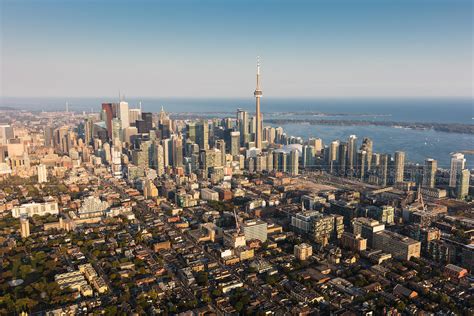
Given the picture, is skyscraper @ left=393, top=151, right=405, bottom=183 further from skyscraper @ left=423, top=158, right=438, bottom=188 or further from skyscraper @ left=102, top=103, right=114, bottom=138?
skyscraper @ left=102, top=103, right=114, bottom=138

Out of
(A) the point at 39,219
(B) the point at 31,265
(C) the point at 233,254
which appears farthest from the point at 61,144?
(C) the point at 233,254

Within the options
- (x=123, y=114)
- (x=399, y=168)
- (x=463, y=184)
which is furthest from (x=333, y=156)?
(x=123, y=114)

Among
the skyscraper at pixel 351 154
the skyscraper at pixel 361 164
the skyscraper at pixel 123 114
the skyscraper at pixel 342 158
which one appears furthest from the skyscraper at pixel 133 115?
the skyscraper at pixel 361 164

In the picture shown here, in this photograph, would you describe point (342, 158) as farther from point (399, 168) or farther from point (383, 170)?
point (399, 168)

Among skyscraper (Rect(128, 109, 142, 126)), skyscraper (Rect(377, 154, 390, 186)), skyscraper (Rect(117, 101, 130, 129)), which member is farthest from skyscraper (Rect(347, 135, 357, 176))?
skyscraper (Rect(128, 109, 142, 126))

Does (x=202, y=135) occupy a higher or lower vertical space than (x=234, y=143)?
higher

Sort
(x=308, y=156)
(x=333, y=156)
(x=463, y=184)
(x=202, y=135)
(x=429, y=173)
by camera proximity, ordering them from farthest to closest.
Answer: (x=202, y=135) → (x=308, y=156) → (x=333, y=156) → (x=429, y=173) → (x=463, y=184)

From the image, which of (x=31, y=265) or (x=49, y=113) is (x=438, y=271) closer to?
(x=31, y=265)

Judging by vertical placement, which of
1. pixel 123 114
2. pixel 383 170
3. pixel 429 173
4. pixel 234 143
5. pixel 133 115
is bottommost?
pixel 383 170
